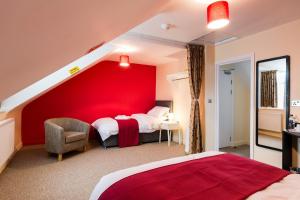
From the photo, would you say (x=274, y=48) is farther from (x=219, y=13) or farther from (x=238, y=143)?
(x=238, y=143)

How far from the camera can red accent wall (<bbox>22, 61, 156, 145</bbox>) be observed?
4441 mm

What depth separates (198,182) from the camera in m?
1.28

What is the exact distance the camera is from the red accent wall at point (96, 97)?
4.44 metres

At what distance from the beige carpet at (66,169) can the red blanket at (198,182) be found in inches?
50.3

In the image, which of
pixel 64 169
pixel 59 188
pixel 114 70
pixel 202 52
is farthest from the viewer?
pixel 114 70

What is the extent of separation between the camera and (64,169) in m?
2.98

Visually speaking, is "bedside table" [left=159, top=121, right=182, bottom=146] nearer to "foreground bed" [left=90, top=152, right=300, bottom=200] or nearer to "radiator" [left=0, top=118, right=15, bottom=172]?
"foreground bed" [left=90, top=152, right=300, bottom=200]

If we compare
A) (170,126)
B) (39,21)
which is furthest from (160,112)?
(39,21)

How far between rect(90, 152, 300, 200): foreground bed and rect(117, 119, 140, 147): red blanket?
109 inches

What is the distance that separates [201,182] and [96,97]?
14.6ft

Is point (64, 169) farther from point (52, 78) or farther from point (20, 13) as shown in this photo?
point (20, 13)

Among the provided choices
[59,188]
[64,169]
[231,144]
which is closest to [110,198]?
[59,188]

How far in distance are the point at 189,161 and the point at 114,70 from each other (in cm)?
432

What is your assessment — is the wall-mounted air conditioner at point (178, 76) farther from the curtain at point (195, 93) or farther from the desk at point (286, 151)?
the desk at point (286, 151)
